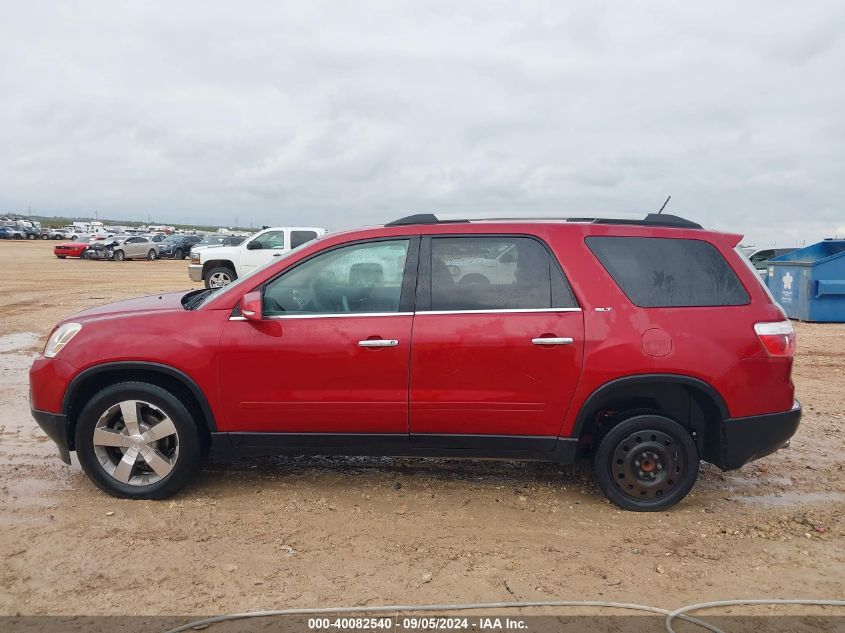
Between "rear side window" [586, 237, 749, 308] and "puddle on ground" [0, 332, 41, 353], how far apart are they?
8628 mm

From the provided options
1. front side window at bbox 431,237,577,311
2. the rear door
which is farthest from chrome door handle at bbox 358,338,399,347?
front side window at bbox 431,237,577,311

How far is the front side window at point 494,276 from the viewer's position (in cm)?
398

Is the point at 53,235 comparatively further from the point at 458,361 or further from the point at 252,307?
the point at 458,361

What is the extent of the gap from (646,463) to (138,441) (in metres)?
3.15

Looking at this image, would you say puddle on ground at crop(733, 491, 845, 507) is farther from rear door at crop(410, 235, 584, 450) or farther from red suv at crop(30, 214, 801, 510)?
rear door at crop(410, 235, 584, 450)

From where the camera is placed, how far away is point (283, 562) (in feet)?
11.3

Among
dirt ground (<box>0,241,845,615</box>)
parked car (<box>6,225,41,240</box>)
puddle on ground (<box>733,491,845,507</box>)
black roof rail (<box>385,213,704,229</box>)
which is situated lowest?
dirt ground (<box>0,241,845,615</box>)

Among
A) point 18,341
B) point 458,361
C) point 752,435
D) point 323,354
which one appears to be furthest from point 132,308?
point 18,341

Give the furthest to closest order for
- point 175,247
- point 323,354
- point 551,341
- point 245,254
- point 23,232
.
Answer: point 23,232
point 175,247
point 245,254
point 323,354
point 551,341

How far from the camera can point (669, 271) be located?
4039 millimetres

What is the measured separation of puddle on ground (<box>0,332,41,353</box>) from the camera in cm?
940

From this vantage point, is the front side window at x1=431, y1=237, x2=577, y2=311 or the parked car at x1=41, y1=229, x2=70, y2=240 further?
the parked car at x1=41, y1=229, x2=70, y2=240

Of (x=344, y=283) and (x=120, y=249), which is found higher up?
(x=120, y=249)

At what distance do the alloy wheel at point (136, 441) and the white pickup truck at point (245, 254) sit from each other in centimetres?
1276
